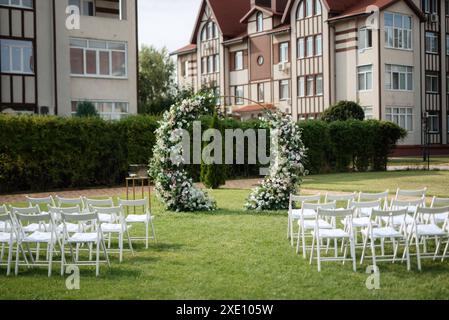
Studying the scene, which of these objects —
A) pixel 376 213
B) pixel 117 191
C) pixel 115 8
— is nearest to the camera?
pixel 376 213

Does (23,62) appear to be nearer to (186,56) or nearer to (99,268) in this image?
(99,268)

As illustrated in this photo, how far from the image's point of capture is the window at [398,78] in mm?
41594

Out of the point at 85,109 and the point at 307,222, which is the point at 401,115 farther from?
the point at 307,222

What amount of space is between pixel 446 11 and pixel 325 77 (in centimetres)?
1164

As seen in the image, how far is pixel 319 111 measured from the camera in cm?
4425

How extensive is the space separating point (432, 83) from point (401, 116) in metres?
4.72

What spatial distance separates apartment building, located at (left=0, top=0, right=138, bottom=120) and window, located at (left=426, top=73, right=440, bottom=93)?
2374 cm

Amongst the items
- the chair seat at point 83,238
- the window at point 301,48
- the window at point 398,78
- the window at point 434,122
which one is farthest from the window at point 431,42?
the chair seat at point 83,238

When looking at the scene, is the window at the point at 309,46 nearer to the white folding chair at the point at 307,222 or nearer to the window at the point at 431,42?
the window at the point at 431,42

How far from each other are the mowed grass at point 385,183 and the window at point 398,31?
622 inches
